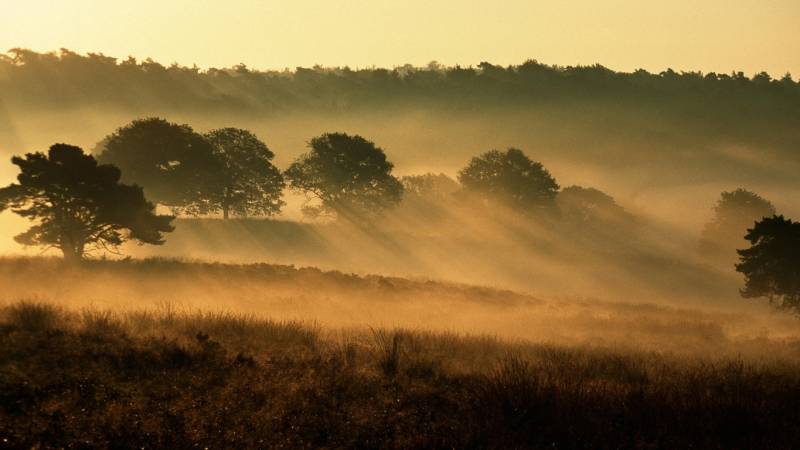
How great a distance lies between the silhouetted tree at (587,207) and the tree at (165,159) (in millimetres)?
56544

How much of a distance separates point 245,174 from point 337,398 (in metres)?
57.2

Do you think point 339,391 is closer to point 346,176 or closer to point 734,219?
point 346,176

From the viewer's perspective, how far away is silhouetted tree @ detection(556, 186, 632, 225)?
9750 cm

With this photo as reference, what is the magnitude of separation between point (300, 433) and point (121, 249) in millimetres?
46664

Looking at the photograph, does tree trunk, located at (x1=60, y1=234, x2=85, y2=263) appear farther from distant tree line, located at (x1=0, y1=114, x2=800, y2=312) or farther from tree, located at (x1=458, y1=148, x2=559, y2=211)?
tree, located at (x1=458, y1=148, x2=559, y2=211)

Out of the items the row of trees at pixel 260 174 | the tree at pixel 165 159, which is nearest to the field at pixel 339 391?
the tree at pixel 165 159

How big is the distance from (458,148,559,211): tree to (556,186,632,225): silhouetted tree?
12755mm

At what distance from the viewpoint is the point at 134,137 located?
180 feet

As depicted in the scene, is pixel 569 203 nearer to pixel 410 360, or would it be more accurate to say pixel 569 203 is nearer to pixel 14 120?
pixel 410 360

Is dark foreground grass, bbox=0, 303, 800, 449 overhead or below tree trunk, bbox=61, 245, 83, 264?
below

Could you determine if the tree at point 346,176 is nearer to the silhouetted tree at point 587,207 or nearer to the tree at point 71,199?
the silhouetted tree at point 587,207

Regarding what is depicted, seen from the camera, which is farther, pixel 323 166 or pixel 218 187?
pixel 323 166

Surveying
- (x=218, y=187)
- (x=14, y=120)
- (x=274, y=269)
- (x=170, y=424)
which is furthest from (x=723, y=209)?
(x=14, y=120)

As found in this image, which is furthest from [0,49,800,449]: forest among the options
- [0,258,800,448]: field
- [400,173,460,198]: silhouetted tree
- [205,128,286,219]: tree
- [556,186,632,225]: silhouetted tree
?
[400,173,460,198]: silhouetted tree
